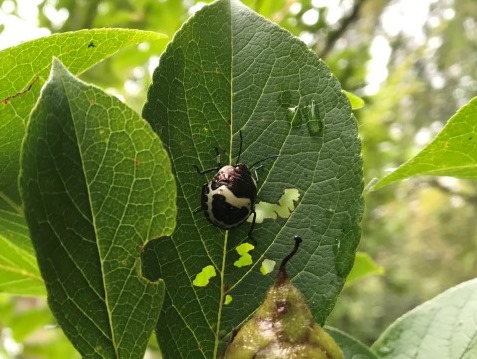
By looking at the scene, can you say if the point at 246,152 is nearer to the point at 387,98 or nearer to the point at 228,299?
the point at 228,299

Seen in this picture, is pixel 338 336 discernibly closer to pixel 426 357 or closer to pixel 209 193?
pixel 426 357

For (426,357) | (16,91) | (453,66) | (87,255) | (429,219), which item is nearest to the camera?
(87,255)

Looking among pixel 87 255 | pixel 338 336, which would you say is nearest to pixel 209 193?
pixel 87 255

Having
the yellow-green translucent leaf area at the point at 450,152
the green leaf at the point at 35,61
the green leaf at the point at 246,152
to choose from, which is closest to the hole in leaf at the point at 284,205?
the green leaf at the point at 246,152

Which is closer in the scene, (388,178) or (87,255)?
(87,255)

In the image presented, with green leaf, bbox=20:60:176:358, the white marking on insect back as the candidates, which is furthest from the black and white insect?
green leaf, bbox=20:60:176:358
